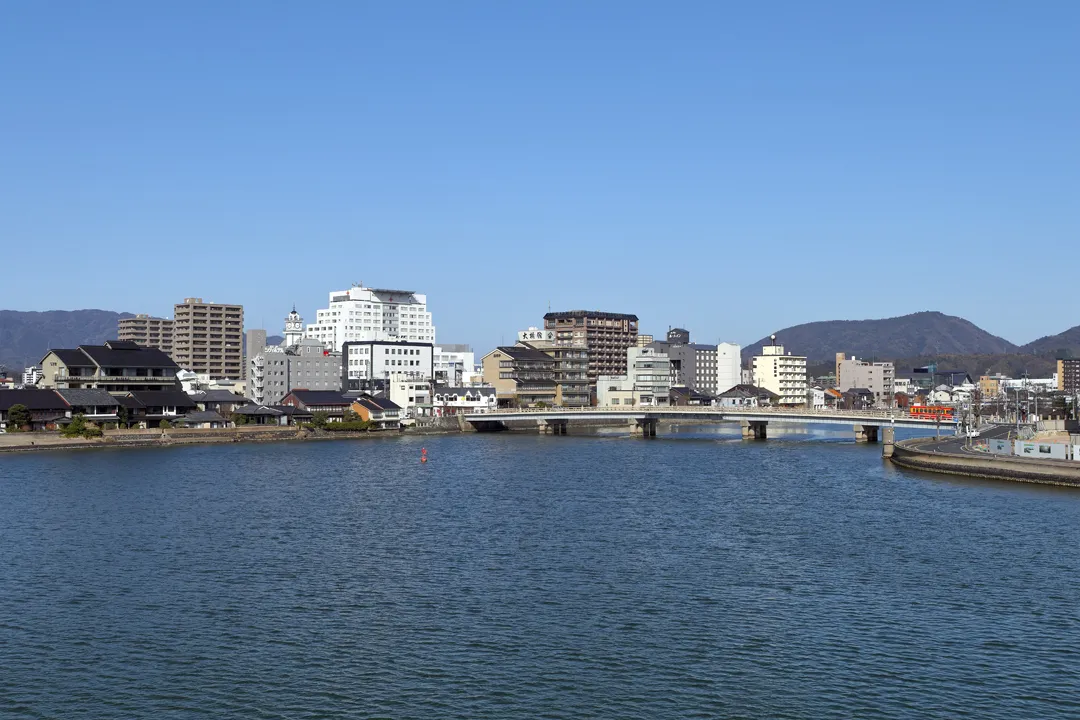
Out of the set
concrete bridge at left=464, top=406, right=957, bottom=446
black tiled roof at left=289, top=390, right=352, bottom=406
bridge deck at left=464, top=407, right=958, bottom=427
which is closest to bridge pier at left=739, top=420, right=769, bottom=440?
concrete bridge at left=464, top=406, right=957, bottom=446

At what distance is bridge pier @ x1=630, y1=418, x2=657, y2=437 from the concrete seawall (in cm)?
3886

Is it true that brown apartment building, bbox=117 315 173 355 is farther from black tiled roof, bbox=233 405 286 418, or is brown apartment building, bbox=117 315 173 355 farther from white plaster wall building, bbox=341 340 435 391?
black tiled roof, bbox=233 405 286 418

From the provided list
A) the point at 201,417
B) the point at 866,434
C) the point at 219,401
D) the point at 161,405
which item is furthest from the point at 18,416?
the point at 866,434

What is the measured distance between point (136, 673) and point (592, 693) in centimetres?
1013

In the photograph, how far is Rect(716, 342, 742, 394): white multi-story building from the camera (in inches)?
7042

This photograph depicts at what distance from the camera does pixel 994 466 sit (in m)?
57.8

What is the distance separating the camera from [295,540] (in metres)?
37.4

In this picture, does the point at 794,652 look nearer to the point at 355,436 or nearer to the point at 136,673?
the point at 136,673

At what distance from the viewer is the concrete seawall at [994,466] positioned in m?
53.1

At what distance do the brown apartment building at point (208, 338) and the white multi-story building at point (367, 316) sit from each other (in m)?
14.2

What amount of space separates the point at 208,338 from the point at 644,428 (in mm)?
79342

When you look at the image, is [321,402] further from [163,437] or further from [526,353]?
[526,353]

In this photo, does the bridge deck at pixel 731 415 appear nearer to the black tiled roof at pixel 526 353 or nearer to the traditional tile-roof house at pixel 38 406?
the black tiled roof at pixel 526 353

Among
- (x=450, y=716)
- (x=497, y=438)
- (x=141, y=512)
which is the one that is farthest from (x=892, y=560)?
(x=497, y=438)
